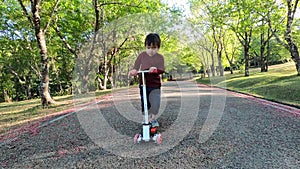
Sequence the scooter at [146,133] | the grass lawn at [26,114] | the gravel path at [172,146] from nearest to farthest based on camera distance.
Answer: the gravel path at [172,146], the scooter at [146,133], the grass lawn at [26,114]

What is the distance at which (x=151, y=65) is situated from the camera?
4004 millimetres

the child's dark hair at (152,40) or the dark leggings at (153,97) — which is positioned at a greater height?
the child's dark hair at (152,40)

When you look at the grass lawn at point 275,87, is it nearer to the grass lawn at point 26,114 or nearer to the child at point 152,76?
the child at point 152,76

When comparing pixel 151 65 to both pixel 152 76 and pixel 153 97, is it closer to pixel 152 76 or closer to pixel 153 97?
pixel 152 76

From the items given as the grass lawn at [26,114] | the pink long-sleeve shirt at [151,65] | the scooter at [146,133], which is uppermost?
the pink long-sleeve shirt at [151,65]

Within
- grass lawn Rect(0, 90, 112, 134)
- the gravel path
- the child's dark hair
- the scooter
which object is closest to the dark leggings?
the scooter

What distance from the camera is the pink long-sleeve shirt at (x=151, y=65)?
394 cm

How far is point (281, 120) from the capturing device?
4746mm

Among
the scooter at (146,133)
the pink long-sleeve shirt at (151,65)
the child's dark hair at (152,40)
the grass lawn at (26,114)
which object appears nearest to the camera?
the scooter at (146,133)

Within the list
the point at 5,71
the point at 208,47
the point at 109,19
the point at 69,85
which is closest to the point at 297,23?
the point at 208,47

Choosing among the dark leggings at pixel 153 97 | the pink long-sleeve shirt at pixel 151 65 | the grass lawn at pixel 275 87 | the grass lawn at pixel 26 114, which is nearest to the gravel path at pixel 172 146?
the dark leggings at pixel 153 97

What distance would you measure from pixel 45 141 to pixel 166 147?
2.15m

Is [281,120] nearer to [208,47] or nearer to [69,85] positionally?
[208,47]

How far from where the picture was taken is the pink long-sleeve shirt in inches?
155
